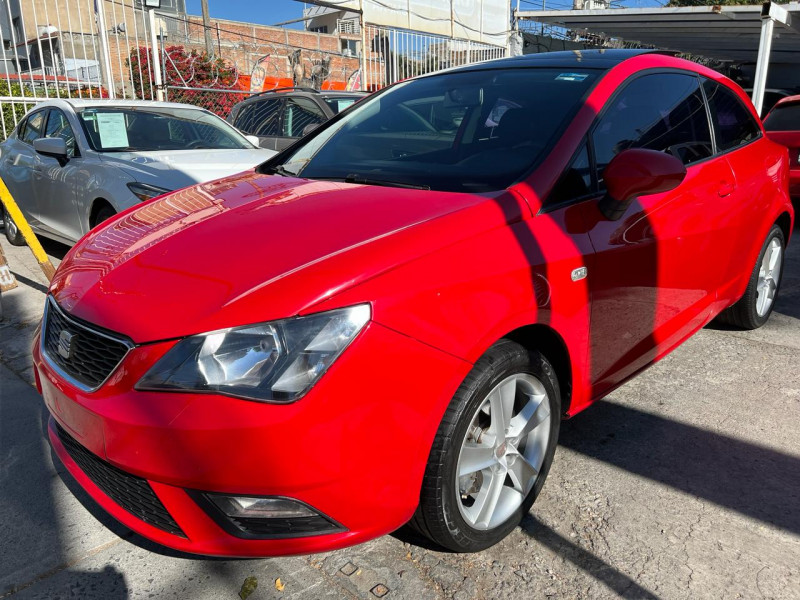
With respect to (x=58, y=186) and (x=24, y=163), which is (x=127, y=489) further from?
(x=24, y=163)

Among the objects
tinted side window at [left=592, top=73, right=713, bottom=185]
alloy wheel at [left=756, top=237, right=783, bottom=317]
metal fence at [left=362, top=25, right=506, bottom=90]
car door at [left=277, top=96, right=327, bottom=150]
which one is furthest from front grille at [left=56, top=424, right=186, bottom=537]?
metal fence at [left=362, top=25, right=506, bottom=90]

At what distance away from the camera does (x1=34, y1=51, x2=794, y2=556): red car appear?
176 centimetres

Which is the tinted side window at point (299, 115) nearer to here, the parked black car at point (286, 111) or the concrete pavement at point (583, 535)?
the parked black car at point (286, 111)

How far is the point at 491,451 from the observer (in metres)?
2.21

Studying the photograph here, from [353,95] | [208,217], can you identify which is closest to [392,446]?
[208,217]

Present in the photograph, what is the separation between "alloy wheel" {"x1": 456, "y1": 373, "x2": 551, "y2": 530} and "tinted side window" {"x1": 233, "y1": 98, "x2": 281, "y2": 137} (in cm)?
650

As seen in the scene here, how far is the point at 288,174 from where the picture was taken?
10.1 ft

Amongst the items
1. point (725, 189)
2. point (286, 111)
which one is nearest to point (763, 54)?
point (286, 111)

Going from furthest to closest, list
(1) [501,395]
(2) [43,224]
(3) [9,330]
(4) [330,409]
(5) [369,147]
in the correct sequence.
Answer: (2) [43,224], (3) [9,330], (5) [369,147], (1) [501,395], (4) [330,409]

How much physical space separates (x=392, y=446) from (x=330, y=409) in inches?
8.7

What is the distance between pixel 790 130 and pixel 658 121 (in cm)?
551

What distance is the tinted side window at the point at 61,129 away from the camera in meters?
5.68

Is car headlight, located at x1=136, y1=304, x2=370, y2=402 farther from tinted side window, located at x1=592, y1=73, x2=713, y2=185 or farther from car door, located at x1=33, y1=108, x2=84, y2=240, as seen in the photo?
car door, located at x1=33, y1=108, x2=84, y2=240

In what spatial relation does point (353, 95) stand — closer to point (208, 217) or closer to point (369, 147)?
point (369, 147)
